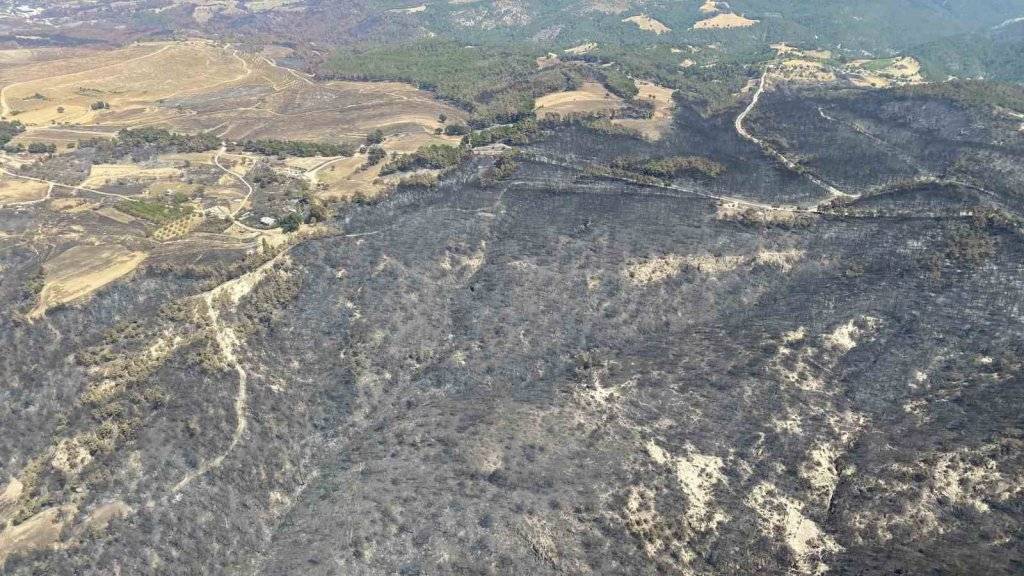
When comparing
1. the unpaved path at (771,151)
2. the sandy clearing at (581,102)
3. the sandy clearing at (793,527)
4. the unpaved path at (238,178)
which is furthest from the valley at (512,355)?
the sandy clearing at (581,102)

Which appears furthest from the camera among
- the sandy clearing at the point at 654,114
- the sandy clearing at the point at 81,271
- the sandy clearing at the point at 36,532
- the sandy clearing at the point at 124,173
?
the sandy clearing at the point at 654,114

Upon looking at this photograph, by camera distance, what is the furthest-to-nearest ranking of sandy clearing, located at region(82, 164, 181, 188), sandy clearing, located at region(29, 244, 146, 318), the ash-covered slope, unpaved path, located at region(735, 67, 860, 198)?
unpaved path, located at region(735, 67, 860, 198) → sandy clearing, located at region(82, 164, 181, 188) → sandy clearing, located at region(29, 244, 146, 318) → the ash-covered slope

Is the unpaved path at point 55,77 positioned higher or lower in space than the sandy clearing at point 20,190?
lower

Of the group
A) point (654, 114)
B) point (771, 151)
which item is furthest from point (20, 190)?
point (771, 151)

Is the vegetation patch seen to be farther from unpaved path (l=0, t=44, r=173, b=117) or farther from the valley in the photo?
unpaved path (l=0, t=44, r=173, b=117)

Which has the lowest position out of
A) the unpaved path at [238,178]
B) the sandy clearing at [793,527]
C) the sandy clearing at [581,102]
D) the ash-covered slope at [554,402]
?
the sandy clearing at [793,527]

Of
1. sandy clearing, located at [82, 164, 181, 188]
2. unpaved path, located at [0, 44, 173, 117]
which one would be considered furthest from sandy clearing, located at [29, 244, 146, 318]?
unpaved path, located at [0, 44, 173, 117]

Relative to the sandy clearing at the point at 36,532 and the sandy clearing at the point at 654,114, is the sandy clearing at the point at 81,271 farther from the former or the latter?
the sandy clearing at the point at 654,114

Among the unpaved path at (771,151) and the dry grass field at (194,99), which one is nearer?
the unpaved path at (771,151)
